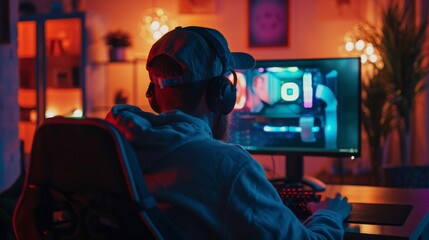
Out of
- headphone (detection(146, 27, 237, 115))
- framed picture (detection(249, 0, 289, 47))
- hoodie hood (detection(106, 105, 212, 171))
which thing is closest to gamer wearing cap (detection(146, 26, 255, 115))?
headphone (detection(146, 27, 237, 115))

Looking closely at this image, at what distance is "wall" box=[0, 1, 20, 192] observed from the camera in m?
3.37

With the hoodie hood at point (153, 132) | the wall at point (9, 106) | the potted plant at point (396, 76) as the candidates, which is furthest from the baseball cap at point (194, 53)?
the potted plant at point (396, 76)

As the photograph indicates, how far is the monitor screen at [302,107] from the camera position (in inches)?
92.6

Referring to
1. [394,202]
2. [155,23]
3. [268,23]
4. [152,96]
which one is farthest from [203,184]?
[268,23]

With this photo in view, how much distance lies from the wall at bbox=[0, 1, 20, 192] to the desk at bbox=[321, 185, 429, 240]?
6.03ft

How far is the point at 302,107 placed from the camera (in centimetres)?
239

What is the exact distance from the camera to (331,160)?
5504 millimetres

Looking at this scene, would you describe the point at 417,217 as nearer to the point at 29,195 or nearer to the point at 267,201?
the point at 267,201

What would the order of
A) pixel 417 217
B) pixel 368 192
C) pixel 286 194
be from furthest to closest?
pixel 368 192 < pixel 286 194 < pixel 417 217

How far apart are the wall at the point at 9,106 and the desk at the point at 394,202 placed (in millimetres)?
1837

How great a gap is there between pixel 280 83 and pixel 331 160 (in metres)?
3.23

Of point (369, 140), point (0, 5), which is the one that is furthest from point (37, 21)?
point (369, 140)

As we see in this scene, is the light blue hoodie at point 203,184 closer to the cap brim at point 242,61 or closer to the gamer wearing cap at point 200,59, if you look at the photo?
the gamer wearing cap at point 200,59

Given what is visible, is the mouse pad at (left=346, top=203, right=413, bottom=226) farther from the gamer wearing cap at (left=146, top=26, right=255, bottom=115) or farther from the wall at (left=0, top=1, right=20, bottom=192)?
the wall at (left=0, top=1, right=20, bottom=192)
